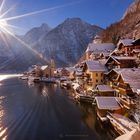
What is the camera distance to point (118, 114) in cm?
4572

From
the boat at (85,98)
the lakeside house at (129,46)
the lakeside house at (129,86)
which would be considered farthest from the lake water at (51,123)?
the lakeside house at (129,46)

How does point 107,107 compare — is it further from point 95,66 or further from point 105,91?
point 95,66

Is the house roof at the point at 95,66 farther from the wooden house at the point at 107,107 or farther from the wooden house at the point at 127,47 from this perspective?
the wooden house at the point at 107,107

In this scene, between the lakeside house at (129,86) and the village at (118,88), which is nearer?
the village at (118,88)

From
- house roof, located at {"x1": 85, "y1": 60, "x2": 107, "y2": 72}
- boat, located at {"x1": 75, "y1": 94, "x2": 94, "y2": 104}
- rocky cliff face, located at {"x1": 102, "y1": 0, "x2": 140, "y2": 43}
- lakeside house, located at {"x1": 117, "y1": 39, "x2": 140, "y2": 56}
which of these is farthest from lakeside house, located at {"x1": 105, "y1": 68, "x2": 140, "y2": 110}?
rocky cliff face, located at {"x1": 102, "y1": 0, "x2": 140, "y2": 43}

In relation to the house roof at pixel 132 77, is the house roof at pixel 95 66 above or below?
above

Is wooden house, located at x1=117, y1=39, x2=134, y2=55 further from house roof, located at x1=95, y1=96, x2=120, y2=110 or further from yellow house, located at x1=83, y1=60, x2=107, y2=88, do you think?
house roof, located at x1=95, y1=96, x2=120, y2=110

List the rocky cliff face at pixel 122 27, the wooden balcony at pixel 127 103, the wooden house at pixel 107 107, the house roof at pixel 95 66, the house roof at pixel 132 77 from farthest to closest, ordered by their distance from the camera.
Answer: the rocky cliff face at pixel 122 27
the house roof at pixel 95 66
the wooden house at pixel 107 107
the wooden balcony at pixel 127 103
the house roof at pixel 132 77

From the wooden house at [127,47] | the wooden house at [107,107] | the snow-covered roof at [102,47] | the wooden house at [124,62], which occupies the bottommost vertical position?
the wooden house at [107,107]

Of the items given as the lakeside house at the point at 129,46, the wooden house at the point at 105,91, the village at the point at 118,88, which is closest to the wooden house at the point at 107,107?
the village at the point at 118,88

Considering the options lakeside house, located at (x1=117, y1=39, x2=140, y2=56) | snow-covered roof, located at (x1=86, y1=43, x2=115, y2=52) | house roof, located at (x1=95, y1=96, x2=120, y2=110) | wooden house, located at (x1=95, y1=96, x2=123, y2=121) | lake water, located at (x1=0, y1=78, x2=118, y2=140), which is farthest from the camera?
snow-covered roof, located at (x1=86, y1=43, x2=115, y2=52)

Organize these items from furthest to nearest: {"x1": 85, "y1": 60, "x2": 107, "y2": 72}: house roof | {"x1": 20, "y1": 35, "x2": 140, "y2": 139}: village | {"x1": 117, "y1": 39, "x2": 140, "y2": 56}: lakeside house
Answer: {"x1": 85, "y1": 60, "x2": 107, "y2": 72}: house roof < {"x1": 117, "y1": 39, "x2": 140, "y2": 56}: lakeside house < {"x1": 20, "y1": 35, "x2": 140, "y2": 139}: village

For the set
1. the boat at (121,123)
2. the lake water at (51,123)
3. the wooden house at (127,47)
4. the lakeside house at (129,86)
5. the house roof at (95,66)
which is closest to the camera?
the boat at (121,123)

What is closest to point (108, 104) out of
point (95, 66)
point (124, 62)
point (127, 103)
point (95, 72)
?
point (127, 103)
